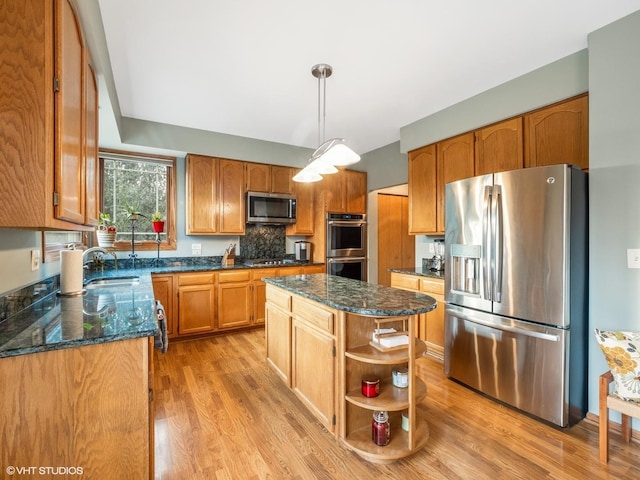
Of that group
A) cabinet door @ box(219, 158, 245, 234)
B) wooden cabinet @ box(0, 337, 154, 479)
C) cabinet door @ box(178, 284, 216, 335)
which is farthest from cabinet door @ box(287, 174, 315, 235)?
wooden cabinet @ box(0, 337, 154, 479)

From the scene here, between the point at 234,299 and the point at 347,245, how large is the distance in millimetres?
1881

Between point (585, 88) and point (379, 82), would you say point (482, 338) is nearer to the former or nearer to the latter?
point (585, 88)

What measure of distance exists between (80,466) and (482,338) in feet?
8.36

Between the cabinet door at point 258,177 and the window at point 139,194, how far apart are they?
99cm

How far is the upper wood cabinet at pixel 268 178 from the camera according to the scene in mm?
4293

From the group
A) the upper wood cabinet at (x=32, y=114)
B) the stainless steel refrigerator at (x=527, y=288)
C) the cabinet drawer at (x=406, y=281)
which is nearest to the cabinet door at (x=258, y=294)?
the cabinet drawer at (x=406, y=281)

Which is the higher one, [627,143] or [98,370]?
[627,143]

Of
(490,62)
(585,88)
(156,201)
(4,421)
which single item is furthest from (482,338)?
(156,201)

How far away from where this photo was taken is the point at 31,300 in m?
1.70

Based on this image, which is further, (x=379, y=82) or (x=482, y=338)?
(x=379, y=82)

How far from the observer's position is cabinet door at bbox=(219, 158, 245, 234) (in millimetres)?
4105

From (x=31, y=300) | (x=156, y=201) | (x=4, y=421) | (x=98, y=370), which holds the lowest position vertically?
(x=4, y=421)

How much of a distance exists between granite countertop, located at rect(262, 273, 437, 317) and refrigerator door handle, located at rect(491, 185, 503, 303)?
0.71m

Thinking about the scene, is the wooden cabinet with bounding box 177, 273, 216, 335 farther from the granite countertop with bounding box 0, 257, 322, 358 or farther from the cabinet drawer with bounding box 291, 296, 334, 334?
the cabinet drawer with bounding box 291, 296, 334, 334
